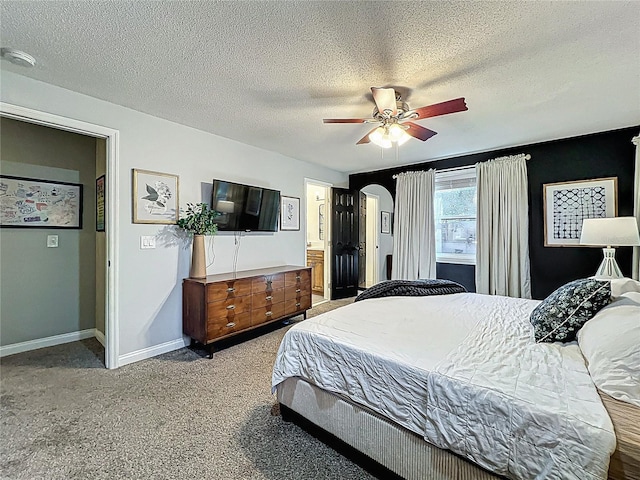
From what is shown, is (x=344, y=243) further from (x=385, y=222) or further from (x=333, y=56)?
(x=333, y=56)

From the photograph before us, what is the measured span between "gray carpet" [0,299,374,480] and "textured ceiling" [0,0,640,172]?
246 cm

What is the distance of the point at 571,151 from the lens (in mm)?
3678

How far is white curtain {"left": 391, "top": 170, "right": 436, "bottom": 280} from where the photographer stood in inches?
186

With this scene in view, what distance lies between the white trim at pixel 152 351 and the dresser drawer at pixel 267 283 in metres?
0.97

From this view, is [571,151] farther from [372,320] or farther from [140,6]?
[140,6]

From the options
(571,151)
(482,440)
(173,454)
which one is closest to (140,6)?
(173,454)

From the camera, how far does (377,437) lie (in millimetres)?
1508

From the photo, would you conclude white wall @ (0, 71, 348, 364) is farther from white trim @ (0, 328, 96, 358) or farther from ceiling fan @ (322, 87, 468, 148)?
ceiling fan @ (322, 87, 468, 148)

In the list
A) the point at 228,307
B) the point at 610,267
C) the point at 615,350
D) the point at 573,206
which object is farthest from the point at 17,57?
the point at 573,206

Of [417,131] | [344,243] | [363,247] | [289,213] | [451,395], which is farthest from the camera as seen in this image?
[363,247]

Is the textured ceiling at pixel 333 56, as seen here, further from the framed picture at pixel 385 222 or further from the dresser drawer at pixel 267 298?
the framed picture at pixel 385 222

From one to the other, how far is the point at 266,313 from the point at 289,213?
1.69 meters

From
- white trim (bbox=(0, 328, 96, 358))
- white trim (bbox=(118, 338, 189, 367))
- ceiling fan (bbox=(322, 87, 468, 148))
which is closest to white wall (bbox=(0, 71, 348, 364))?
white trim (bbox=(118, 338, 189, 367))

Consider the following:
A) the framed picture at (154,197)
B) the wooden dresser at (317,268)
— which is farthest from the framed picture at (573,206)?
the framed picture at (154,197)
